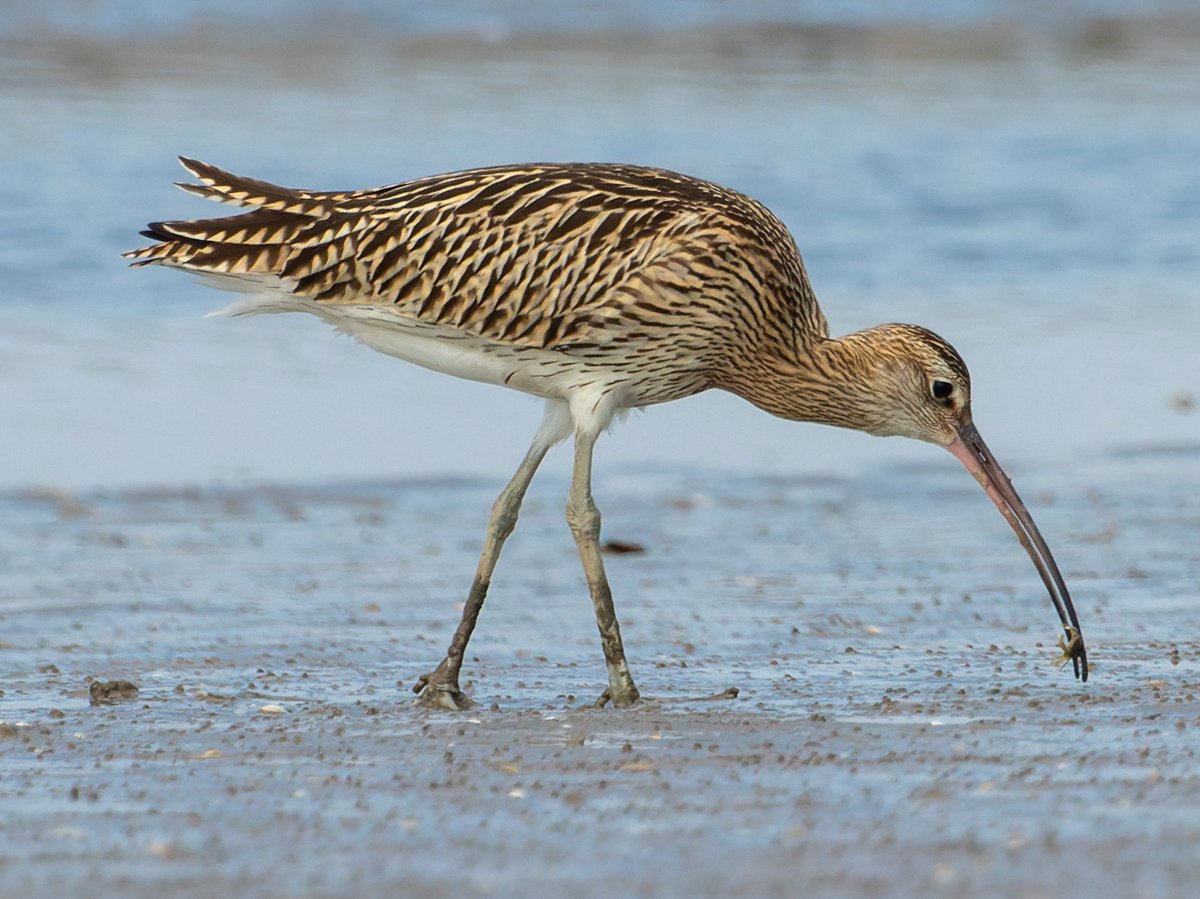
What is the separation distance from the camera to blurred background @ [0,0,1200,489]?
413 inches

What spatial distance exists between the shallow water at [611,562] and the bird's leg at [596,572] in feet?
0.63

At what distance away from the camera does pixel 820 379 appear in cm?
723

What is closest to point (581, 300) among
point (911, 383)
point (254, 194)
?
point (911, 383)

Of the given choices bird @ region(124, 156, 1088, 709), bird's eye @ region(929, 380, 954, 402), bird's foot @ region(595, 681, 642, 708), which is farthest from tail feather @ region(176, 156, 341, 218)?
bird's eye @ region(929, 380, 954, 402)

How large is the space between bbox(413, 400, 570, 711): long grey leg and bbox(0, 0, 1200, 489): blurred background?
2640 millimetres

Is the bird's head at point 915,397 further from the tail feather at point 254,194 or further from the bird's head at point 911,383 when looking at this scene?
the tail feather at point 254,194

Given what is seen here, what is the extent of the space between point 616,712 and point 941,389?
4.94 ft

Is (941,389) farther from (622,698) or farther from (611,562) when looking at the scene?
(611,562)

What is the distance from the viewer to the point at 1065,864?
4672mm

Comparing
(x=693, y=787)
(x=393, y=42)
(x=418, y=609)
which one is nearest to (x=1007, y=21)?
(x=393, y=42)

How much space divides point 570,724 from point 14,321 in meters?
7.00

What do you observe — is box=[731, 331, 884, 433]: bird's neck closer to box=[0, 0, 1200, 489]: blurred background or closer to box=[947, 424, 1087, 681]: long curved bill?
box=[947, 424, 1087, 681]: long curved bill

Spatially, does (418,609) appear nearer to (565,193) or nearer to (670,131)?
(565,193)

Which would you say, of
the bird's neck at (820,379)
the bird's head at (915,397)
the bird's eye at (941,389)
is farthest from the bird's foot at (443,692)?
the bird's eye at (941,389)
